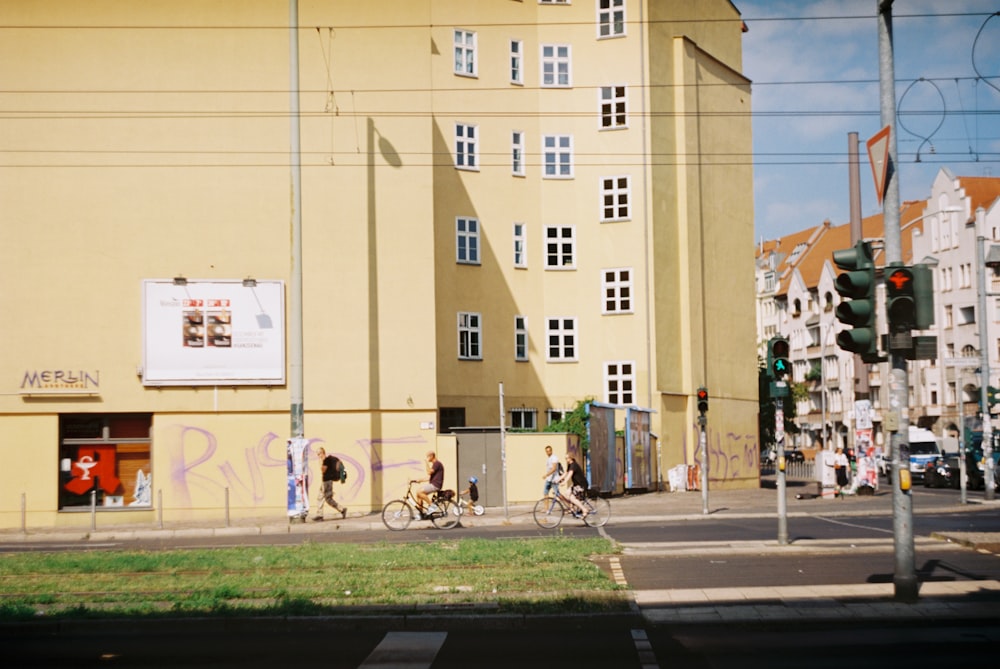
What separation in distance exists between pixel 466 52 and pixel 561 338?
40.2ft

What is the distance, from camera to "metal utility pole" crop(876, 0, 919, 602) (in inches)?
579

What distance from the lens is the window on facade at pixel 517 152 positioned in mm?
49812

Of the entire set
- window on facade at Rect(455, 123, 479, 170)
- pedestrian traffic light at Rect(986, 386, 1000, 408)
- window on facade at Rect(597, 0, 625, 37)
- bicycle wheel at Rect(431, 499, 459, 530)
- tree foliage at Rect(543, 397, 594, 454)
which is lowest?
bicycle wheel at Rect(431, 499, 459, 530)

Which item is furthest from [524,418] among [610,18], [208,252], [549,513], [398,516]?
[549,513]

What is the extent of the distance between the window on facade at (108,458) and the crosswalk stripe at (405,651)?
2597 centimetres

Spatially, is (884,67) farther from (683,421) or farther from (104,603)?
(683,421)

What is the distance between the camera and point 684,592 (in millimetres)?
15953

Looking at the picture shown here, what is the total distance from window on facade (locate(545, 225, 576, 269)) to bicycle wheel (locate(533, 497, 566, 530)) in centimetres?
2219

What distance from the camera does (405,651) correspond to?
12422mm

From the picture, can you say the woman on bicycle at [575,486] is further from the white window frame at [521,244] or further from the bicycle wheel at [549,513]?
the white window frame at [521,244]

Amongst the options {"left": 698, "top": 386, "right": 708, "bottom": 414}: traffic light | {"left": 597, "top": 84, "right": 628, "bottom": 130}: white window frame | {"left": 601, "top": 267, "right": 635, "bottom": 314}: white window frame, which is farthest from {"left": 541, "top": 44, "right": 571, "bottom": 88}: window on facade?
{"left": 698, "top": 386, "right": 708, "bottom": 414}: traffic light

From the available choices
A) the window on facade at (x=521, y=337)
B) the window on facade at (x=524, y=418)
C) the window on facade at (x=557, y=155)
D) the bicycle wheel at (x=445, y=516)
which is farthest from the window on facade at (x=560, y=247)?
the bicycle wheel at (x=445, y=516)

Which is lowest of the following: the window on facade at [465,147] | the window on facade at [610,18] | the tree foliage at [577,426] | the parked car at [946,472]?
the parked car at [946,472]

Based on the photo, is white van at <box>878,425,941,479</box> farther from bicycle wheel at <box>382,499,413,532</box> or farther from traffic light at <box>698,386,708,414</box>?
bicycle wheel at <box>382,499,413,532</box>
